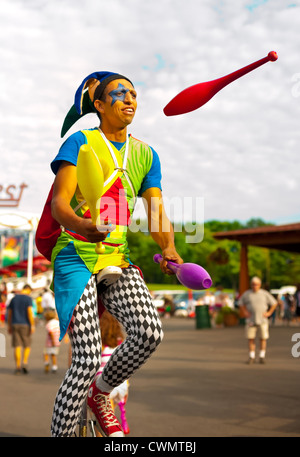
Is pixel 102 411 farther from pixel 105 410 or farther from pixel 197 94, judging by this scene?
pixel 197 94

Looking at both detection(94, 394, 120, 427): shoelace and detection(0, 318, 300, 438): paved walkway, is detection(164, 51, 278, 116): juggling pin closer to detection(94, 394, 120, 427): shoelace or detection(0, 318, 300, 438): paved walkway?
detection(94, 394, 120, 427): shoelace

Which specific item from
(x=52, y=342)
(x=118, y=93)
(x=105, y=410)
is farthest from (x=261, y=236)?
(x=118, y=93)

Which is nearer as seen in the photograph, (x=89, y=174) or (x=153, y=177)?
(x=89, y=174)

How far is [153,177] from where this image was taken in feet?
10.6

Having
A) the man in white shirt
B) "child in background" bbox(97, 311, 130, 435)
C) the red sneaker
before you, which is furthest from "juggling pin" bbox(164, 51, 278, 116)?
the man in white shirt

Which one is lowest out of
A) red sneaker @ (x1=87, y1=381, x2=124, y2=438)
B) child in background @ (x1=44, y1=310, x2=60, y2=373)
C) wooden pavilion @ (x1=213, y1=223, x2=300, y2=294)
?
child in background @ (x1=44, y1=310, x2=60, y2=373)

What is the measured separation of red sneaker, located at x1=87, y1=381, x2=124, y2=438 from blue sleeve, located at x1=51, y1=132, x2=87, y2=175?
50.5 inches

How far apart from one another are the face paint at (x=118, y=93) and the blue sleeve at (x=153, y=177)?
15.2 inches

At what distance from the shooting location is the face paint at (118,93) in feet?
9.96

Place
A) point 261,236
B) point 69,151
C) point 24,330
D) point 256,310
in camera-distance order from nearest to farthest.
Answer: point 69,151
point 24,330
point 256,310
point 261,236

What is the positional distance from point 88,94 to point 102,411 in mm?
1789

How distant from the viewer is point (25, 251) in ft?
215

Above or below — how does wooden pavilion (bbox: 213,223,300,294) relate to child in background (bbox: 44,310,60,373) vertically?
above

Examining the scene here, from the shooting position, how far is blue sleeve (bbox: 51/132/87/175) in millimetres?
2820
